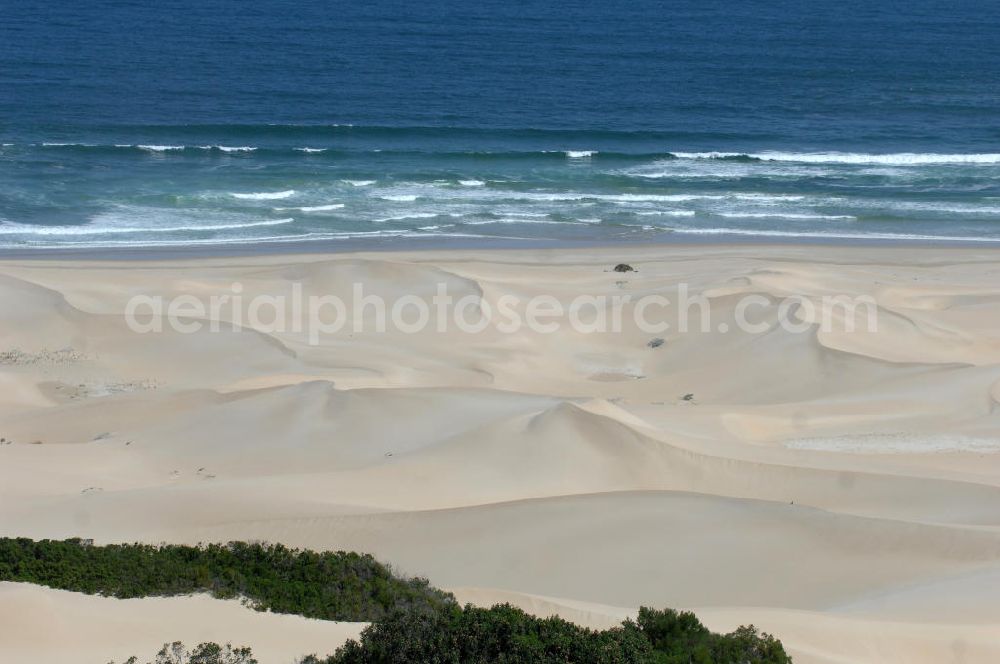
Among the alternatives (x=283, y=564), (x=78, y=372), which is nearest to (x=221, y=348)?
(x=78, y=372)

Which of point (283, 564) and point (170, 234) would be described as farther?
point (170, 234)

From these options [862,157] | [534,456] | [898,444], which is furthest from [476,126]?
[534,456]

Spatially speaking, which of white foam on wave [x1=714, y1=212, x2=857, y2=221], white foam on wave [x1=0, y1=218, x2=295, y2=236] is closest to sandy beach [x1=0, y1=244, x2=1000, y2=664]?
white foam on wave [x1=0, y1=218, x2=295, y2=236]

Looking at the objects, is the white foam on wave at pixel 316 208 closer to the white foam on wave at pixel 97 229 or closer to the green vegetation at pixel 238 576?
the white foam on wave at pixel 97 229

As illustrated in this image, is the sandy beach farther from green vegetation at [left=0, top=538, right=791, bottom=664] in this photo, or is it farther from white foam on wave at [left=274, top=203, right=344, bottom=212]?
white foam on wave at [left=274, top=203, right=344, bottom=212]

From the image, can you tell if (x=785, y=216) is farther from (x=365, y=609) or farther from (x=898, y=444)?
(x=365, y=609)

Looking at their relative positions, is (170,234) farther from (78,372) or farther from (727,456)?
(727,456)
